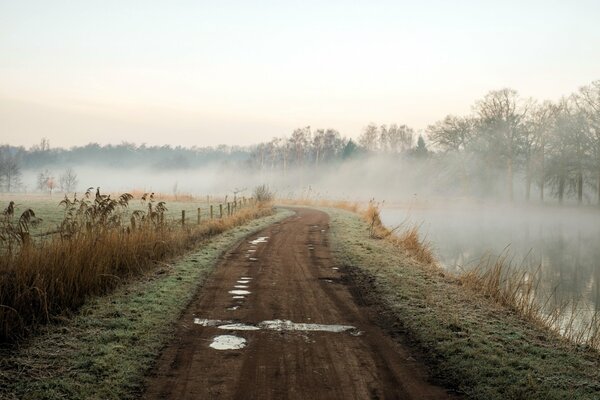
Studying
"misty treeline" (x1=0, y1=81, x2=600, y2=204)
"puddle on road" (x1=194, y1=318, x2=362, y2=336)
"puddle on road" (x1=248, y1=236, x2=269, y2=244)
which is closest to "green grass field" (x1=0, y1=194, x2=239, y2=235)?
"puddle on road" (x1=248, y1=236, x2=269, y2=244)

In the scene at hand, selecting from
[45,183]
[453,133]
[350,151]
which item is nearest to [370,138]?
[350,151]

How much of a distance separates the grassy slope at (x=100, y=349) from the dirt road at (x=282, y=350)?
0.28m

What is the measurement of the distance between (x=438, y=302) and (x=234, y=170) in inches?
4889

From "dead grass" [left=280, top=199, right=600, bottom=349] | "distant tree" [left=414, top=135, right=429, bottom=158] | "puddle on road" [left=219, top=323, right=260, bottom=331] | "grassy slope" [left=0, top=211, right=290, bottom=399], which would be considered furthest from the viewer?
"distant tree" [left=414, top=135, right=429, bottom=158]

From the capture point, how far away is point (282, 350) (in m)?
5.93

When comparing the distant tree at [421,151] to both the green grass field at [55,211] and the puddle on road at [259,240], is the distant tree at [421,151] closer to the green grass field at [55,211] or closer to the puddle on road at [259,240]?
the green grass field at [55,211]

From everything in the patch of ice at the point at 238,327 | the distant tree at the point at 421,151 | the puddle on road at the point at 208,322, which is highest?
the distant tree at the point at 421,151

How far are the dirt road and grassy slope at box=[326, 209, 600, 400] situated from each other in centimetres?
44

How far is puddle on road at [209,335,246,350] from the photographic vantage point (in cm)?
601

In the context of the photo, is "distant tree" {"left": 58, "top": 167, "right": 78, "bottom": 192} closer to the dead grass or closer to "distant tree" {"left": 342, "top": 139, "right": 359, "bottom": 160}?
"distant tree" {"left": 342, "top": 139, "right": 359, "bottom": 160}

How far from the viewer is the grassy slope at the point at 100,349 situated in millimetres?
4617

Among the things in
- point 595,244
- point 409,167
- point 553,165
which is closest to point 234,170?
point 409,167

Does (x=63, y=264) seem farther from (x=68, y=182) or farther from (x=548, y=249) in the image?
(x=68, y=182)

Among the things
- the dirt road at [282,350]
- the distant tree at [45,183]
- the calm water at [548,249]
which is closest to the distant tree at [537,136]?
the calm water at [548,249]
